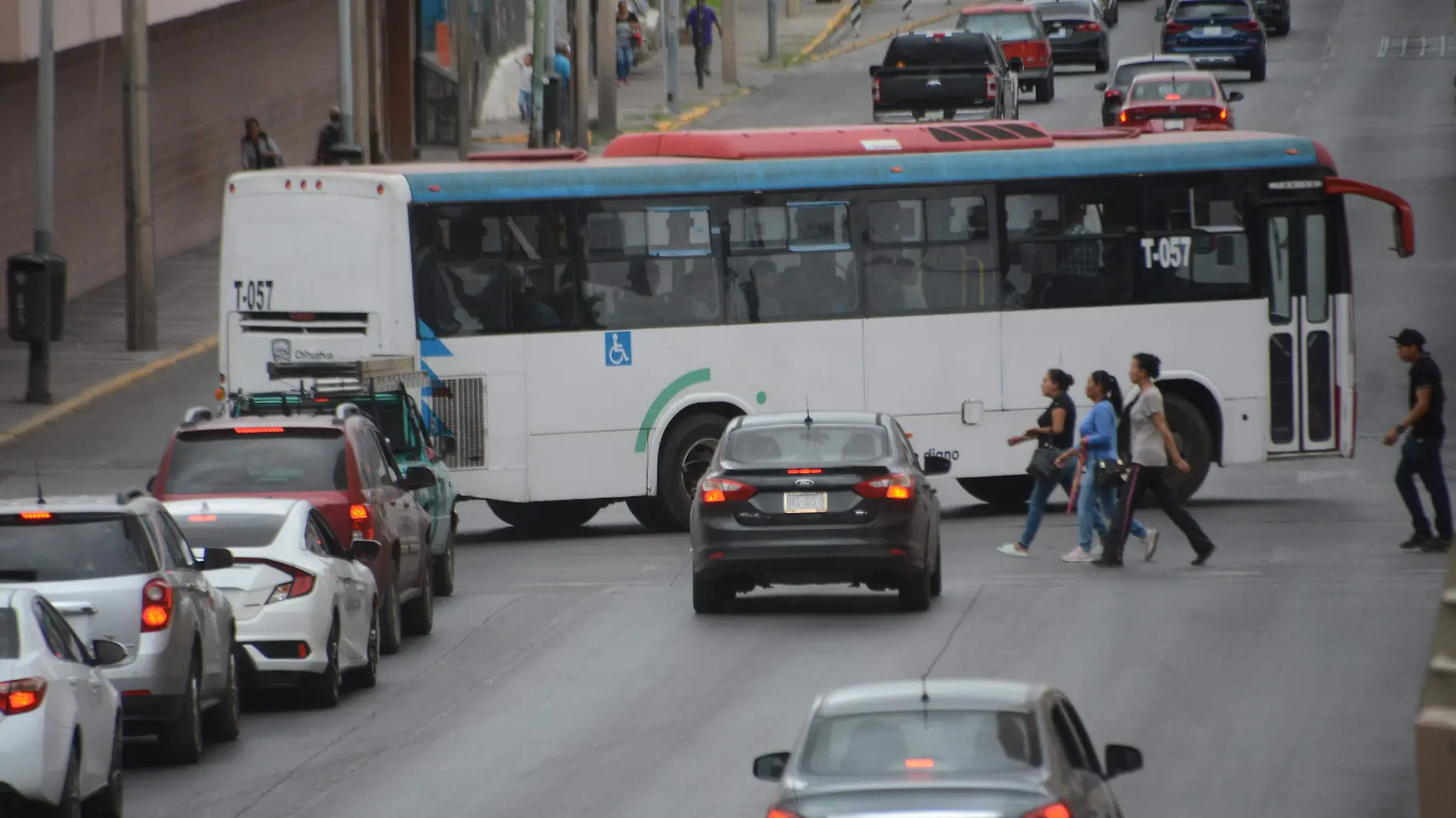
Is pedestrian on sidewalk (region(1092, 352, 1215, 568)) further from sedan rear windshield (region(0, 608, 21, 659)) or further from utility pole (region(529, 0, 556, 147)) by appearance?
utility pole (region(529, 0, 556, 147))

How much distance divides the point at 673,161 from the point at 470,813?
508 inches

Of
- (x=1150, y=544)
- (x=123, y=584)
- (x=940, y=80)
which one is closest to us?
(x=123, y=584)

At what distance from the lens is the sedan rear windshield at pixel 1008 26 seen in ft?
188

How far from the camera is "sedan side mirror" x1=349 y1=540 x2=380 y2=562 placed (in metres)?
15.9

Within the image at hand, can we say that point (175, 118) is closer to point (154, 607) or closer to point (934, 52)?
point (934, 52)

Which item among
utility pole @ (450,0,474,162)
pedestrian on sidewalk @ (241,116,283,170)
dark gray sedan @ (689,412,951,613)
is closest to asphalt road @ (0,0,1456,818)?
dark gray sedan @ (689,412,951,613)

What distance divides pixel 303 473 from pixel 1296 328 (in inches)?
444

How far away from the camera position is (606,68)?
5356 cm

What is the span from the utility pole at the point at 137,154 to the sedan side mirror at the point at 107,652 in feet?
72.6

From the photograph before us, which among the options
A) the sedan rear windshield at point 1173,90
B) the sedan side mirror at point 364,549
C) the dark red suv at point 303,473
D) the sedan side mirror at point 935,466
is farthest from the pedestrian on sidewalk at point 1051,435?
the sedan rear windshield at point 1173,90

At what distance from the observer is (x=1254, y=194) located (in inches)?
963

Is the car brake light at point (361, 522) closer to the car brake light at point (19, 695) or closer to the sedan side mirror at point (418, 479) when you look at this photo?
the sedan side mirror at point (418, 479)

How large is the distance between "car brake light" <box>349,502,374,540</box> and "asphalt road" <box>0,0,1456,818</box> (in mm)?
940

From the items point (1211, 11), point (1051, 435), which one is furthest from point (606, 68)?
point (1051, 435)
